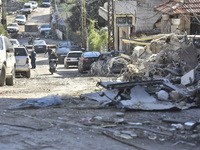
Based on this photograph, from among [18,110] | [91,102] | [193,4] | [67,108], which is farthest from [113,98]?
[193,4]

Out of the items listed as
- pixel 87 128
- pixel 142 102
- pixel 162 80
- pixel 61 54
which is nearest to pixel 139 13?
pixel 61 54

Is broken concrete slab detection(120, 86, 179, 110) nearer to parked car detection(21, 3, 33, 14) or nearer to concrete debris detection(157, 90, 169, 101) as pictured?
concrete debris detection(157, 90, 169, 101)

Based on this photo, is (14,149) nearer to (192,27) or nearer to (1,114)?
(1,114)

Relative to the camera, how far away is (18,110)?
31.0 feet

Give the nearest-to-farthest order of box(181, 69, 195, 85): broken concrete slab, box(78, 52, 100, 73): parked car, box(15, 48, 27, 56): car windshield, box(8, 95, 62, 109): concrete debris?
box(8, 95, 62, 109): concrete debris → box(181, 69, 195, 85): broken concrete slab → box(15, 48, 27, 56): car windshield → box(78, 52, 100, 73): parked car

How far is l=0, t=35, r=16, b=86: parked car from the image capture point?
15.9 m

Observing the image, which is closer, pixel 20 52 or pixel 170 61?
pixel 170 61

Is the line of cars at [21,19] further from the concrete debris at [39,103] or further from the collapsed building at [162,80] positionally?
the concrete debris at [39,103]

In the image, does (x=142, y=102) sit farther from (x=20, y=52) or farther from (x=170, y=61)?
(x=20, y=52)

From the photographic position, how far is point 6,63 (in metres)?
16.7

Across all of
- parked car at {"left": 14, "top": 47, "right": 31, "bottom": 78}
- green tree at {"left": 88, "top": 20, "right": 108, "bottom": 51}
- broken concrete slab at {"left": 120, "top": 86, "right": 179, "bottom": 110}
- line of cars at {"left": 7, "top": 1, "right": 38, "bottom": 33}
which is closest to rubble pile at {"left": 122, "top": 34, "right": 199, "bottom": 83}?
broken concrete slab at {"left": 120, "top": 86, "right": 179, "bottom": 110}

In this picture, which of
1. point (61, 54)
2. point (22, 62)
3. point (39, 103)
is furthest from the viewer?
point (61, 54)

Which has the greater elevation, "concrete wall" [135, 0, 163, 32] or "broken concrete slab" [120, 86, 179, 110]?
"concrete wall" [135, 0, 163, 32]

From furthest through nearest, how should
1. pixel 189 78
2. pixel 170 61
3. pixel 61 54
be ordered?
pixel 61 54, pixel 170 61, pixel 189 78
